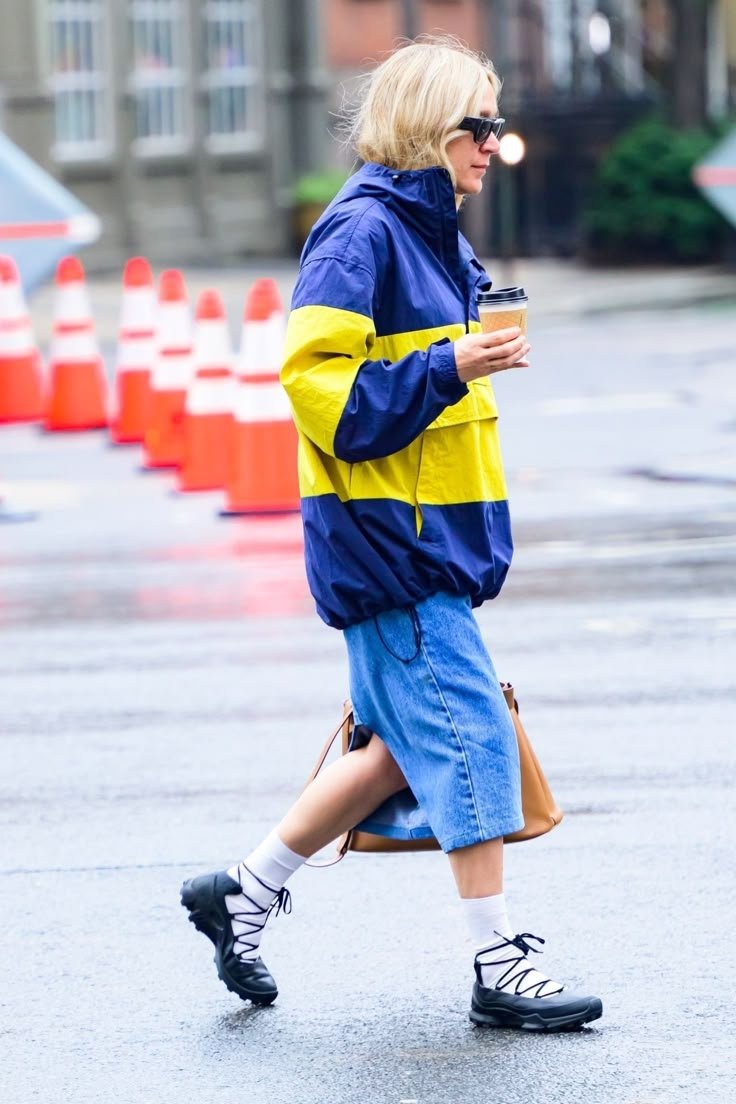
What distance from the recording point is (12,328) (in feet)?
45.9

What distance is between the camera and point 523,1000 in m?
4.32

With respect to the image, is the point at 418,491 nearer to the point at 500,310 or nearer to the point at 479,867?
the point at 500,310

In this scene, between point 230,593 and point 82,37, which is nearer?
point 230,593

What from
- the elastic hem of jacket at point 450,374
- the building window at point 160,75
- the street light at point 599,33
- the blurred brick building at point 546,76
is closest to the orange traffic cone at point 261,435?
the elastic hem of jacket at point 450,374

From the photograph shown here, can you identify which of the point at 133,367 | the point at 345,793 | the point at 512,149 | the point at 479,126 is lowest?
the point at 133,367

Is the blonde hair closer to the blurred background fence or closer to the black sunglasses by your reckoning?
the black sunglasses

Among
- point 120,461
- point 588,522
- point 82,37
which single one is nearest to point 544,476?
point 588,522

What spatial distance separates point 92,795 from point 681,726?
1.71m

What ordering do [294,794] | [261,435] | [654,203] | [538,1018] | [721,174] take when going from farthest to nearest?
[654,203], [721,174], [261,435], [294,794], [538,1018]

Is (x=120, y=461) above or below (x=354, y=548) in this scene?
below

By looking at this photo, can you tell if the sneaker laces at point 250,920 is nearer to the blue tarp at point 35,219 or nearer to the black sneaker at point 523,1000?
the black sneaker at point 523,1000

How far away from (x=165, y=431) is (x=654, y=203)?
50.6ft

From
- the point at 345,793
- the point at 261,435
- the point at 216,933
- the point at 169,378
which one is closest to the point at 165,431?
the point at 169,378

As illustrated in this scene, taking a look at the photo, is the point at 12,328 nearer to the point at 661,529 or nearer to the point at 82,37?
the point at 661,529
